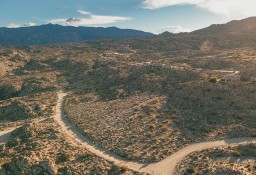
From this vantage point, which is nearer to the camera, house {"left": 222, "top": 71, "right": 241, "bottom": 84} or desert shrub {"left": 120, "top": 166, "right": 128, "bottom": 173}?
desert shrub {"left": 120, "top": 166, "right": 128, "bottom": 173}

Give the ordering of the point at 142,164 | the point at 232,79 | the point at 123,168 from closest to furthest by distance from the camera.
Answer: the point at 123,168 < the point at 142,164 < the point at 232,79

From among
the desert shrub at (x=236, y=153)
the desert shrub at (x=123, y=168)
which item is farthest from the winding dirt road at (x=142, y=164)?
the desert shrub at (x=236, y=153)

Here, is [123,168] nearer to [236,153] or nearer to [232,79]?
[236,153]

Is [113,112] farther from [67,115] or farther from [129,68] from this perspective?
[129,68]

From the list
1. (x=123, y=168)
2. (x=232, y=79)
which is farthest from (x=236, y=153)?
(x=232, y=79)

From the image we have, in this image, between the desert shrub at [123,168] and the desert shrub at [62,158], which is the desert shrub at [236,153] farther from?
the desert shrub at [62,158]

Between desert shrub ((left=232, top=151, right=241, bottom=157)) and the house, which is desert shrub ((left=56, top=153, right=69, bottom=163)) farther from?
the house

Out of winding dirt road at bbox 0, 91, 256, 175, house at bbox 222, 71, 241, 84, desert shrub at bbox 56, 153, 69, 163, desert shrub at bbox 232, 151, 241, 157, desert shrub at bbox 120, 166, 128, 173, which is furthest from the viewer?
house at bbox 222, 71, 241, 84

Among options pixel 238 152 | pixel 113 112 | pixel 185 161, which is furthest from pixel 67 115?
pixel 238 152

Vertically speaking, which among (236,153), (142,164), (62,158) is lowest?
(142,164)

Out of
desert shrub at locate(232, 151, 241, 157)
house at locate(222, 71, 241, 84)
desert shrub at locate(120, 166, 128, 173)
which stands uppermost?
house at locate(222, 71, 241, 84)

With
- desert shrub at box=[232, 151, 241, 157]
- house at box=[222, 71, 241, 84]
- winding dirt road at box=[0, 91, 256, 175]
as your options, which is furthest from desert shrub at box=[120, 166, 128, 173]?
house at box=[222, 71, 241, 84]
